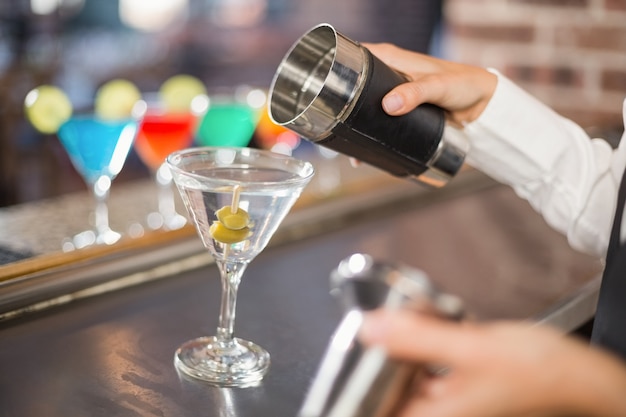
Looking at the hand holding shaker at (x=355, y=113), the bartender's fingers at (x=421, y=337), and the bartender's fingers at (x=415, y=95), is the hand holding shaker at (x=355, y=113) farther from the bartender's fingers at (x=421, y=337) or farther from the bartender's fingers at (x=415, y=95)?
the bartender's fingers at (x=421, y=337)

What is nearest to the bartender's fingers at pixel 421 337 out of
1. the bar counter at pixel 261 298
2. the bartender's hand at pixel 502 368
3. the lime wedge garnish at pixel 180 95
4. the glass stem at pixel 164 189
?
the bartender's hand at pixel 502 368

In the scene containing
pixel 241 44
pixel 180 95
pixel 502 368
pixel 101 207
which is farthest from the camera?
pixel 241 44

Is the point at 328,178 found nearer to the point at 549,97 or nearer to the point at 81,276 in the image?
the point at 81,276

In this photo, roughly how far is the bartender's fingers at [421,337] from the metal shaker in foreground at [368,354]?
0.4 inches

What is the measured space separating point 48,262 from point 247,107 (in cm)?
83

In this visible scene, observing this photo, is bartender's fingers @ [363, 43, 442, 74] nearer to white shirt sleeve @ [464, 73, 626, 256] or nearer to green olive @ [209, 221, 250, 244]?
white shirt sleeve @ [464, 73, 626, 256]

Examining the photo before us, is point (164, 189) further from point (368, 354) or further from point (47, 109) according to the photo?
point (368, 354)

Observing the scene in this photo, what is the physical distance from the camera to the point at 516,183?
3.96 feet

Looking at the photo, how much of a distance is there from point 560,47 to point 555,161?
1.61 meters

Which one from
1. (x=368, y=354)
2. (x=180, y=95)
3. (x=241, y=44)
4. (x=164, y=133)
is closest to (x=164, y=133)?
(x=164, y=133)

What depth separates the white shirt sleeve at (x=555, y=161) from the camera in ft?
3.76

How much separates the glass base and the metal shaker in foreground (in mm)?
319

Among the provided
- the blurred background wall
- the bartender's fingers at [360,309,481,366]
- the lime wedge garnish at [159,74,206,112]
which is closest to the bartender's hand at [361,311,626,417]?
the bartender's fingers at [360,309,481,366]

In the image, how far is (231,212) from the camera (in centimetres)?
87
